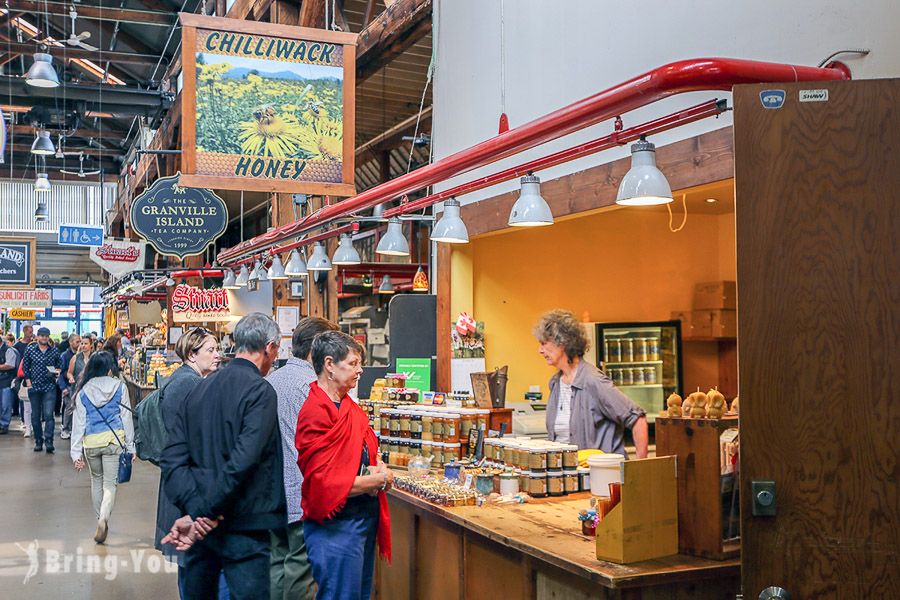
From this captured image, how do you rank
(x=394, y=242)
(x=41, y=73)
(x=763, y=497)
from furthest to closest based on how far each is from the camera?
(x=41, y=73) → (x=394, y=242) → (x=763, y=497)

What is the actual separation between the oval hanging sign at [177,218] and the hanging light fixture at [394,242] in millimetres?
4666

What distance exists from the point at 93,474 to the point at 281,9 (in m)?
6.30

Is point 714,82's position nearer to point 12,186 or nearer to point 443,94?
point 443,94

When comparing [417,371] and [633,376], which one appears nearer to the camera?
[633,376]

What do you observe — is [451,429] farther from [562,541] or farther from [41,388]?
[41,388]

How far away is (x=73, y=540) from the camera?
727 centimetres

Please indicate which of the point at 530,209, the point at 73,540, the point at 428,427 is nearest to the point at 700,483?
the point at 530,209

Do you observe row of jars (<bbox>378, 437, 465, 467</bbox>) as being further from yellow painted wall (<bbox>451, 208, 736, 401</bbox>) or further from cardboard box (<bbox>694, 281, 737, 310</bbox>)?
cardboard box (<bbox>694, 281, 737, 310</bbox>)

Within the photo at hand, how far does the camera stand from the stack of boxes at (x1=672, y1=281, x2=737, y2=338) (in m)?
7.56

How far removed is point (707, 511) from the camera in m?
3.23

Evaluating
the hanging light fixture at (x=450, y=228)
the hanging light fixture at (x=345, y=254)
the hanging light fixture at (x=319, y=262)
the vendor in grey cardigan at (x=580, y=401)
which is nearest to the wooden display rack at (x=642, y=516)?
the vendor in grey cardigan at (x=580, y=401)

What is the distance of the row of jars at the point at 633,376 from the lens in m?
7.52

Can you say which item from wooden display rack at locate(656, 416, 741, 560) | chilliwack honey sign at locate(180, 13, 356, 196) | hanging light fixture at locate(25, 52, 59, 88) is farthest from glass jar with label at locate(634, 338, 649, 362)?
hanging light fixture at locate(25, 52, 59, 88)

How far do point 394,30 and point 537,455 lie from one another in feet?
17.6
